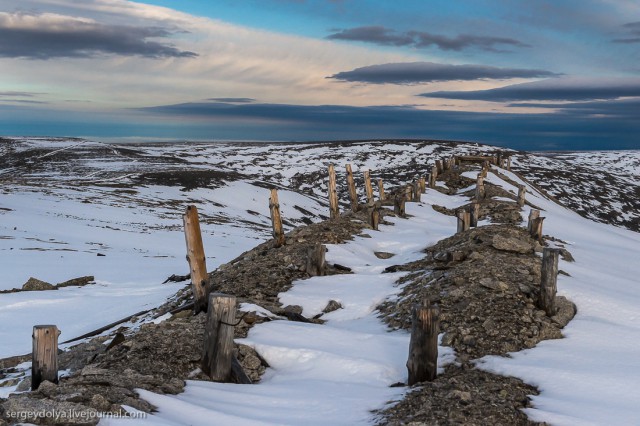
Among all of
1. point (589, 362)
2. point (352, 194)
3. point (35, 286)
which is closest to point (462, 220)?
point (352, 194)

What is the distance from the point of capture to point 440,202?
30.0 meters

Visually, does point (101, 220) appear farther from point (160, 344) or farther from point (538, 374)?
point (538, 374)

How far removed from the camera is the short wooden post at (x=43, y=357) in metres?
6.95

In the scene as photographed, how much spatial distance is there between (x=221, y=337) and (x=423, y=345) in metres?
2.69

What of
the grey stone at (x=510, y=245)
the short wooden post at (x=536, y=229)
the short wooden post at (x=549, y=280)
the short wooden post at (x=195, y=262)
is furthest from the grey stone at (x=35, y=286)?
the short wooden post at (x=536, y=229)

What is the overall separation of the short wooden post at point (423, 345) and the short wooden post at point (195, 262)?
4.87m

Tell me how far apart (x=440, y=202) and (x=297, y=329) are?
21.5 metres

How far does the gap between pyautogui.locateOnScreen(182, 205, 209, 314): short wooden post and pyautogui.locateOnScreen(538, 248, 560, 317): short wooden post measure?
6.09m

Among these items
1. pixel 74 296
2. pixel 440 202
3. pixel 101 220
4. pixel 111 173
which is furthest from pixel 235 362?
pixel 111 173

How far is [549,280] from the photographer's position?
10031mm

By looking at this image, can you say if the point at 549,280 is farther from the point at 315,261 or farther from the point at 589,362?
the point at 315,261

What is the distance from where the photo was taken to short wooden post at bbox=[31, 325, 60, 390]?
273 inches

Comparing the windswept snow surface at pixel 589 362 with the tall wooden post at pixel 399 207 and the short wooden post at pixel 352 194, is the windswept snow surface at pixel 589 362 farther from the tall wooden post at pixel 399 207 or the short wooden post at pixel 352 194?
the short wooden post at pixel 352 194

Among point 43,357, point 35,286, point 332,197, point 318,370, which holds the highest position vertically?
point 332,197
